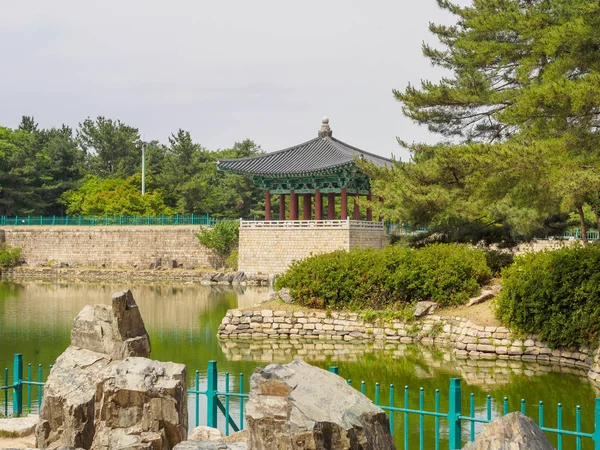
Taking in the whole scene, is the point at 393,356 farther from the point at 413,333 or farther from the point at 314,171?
the point at 314,171

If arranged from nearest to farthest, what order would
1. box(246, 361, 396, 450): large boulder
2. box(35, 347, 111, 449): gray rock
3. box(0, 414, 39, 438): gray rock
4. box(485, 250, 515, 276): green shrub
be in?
box(246, 361, 396, 450): large boulder < box(35, 347, 111, 449): gray rock < box(0, 414, 39, 438): gray rock < box(485, 250, 515, 276): green shrub

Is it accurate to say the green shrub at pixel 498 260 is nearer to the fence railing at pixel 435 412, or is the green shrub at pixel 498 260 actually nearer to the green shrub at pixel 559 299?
the green shrub at pixel 559 299

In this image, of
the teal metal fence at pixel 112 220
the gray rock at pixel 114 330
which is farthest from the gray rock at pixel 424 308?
the teal metal fence at pixel 112 220

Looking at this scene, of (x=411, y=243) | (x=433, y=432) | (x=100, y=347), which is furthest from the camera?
(x=411, y=243)

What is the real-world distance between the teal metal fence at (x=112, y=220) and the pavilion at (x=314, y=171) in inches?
316

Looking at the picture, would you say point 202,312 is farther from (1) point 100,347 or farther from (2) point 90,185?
(2) point 90,185

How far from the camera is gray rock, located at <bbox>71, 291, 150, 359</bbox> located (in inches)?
272

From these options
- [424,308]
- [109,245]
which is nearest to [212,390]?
[424,308]

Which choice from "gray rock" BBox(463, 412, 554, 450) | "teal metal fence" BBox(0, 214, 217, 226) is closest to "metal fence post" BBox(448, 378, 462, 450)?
"gray rock" BBox(463, 412, 554, 450)

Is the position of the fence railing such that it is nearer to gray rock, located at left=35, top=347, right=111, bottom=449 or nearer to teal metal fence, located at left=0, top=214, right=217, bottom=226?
gray rock, located at left=35, top=347, right=111, bottom=449

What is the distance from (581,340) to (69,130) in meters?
54.1

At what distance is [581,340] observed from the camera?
13.4 meters

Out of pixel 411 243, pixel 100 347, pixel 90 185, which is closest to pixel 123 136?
pixel 90 185

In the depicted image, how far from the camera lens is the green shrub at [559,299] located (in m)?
13.3
